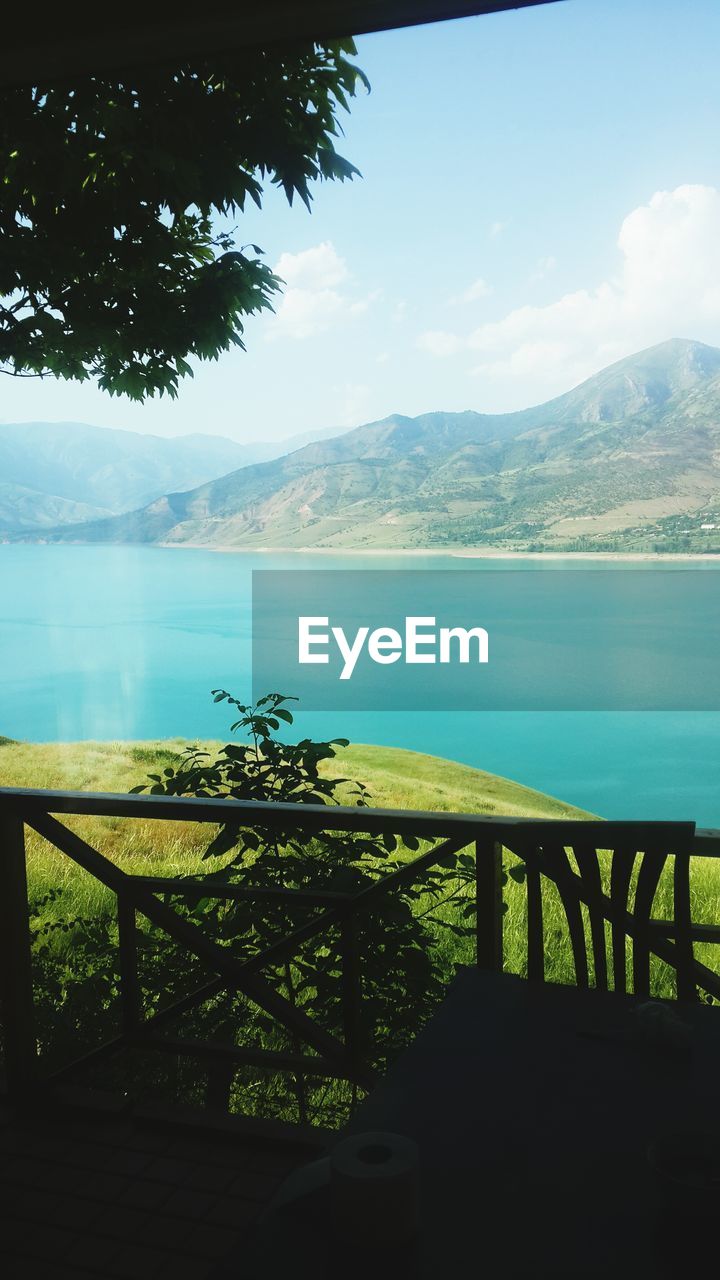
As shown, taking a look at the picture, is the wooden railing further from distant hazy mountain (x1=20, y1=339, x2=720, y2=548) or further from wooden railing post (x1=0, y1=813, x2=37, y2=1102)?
distant hazy mountain (x1=20, y1=339, x2=720, y2=548)

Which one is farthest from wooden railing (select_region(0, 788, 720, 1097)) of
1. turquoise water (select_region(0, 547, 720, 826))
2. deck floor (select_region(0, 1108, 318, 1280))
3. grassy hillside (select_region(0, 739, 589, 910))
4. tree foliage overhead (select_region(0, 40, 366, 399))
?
turquoise water (select_region(0, 547, 720, 826))

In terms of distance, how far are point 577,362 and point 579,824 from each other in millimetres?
45075

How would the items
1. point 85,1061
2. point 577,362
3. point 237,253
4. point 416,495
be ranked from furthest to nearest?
1. point 577,362
2. point 416,495
3. point 237,253
4. point 85,1061

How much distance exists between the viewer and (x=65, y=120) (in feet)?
11.7

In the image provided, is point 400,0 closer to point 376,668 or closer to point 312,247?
point 312,247

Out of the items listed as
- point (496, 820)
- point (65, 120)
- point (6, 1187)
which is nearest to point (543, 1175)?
point (496, 820)

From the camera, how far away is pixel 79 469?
1942 cm

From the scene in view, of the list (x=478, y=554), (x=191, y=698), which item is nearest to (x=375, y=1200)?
(x=191, y=698)

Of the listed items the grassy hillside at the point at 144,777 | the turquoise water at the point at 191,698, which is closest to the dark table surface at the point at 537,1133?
the grassy hillside at the point at 144,777

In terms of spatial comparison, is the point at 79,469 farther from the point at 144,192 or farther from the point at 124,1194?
the point at 124,1194

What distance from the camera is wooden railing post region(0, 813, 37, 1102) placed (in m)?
2.47

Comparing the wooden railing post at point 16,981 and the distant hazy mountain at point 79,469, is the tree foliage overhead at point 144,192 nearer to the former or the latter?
the wooden railing post at point 16,981

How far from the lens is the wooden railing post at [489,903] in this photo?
2.12 metres

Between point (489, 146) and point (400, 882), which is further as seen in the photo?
point (489, 146)
